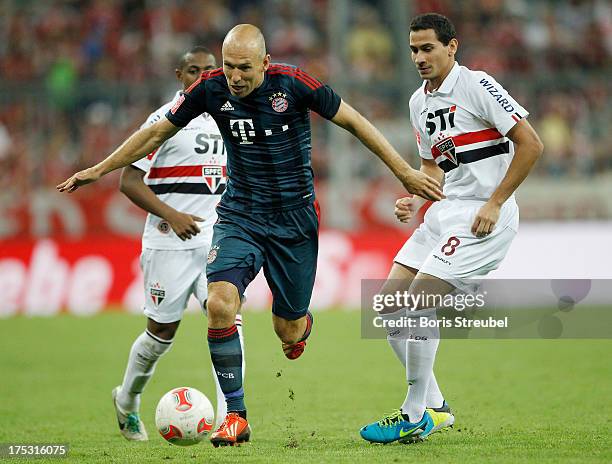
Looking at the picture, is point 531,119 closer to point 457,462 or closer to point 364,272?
point 364,272

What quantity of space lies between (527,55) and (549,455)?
1548 cm

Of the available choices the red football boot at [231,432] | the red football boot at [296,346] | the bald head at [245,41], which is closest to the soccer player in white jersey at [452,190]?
the red football boot at [296,346]

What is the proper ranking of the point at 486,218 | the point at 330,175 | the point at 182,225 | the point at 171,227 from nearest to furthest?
1. the point at 486,218
2. the point at 182,225
3. the point at 171,227
4. the point at 330,175

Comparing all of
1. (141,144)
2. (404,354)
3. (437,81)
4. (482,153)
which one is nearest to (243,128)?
(141,144)

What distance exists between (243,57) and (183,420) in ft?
7.97

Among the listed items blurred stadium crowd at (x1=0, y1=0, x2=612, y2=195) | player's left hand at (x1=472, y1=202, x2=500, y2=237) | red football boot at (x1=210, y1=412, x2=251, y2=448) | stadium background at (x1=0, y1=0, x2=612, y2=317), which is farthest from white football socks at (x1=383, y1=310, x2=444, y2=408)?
blurred stadium crowd at (x1=0, y1=0, x2=612, y2=195)

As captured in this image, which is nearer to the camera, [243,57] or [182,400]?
[243,57]

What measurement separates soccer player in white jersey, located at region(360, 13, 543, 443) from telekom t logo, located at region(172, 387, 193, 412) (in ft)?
4.02

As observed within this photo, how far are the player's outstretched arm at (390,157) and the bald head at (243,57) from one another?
62 centimetres

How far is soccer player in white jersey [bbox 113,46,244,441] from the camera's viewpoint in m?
8.38

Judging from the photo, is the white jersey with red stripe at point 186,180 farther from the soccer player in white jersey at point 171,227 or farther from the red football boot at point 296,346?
the red football boot at point 296,346

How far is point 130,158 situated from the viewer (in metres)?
7.33

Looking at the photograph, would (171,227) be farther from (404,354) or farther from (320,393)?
(320,393)

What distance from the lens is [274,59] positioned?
818 inches
